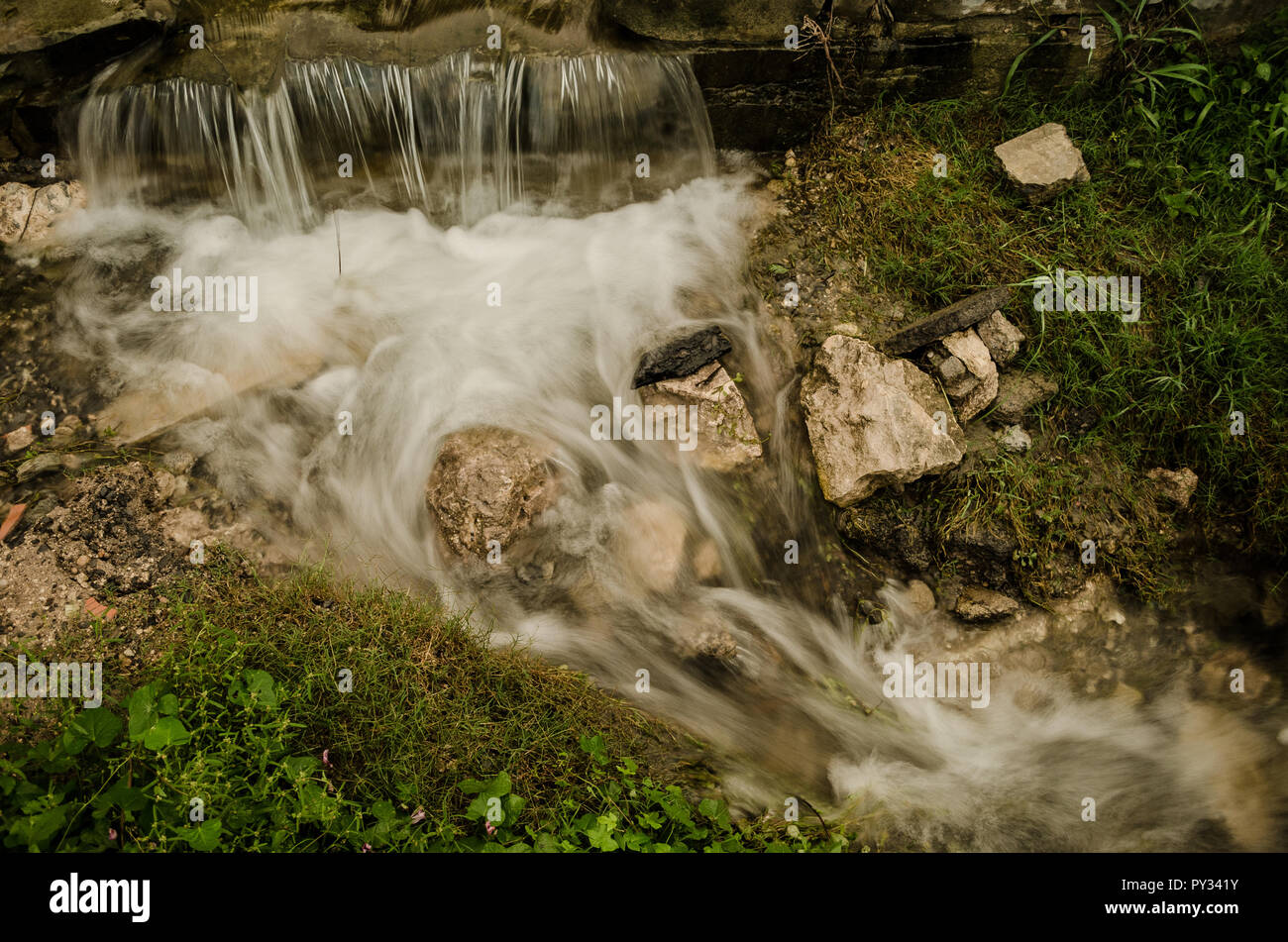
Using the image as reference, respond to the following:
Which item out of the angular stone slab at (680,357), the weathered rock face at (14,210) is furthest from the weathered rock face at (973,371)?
the weathered rock face at (14,210)

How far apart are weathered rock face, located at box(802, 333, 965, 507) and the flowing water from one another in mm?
256

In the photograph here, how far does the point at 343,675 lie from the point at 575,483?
1603 millimetres

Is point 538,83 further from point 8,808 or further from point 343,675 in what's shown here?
point 8,808

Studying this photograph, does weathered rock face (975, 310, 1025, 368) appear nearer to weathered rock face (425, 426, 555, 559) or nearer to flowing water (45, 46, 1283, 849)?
flowing water (45, 46, 1283, 849)

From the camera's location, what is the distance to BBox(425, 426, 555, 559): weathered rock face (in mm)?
4602

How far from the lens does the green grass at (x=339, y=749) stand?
3557mm

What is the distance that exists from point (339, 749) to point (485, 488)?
152 cm

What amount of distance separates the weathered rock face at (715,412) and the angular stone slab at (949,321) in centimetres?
97

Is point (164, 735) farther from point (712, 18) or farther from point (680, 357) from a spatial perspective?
point (712, 18)

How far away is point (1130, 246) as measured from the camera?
16.4 ft

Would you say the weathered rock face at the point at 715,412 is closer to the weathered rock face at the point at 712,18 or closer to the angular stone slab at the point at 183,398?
the weathered rock face at the point at 712,18

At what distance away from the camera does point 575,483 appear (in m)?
4.79

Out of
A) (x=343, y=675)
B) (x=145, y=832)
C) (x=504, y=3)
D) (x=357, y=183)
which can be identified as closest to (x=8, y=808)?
(x=145, y=832)

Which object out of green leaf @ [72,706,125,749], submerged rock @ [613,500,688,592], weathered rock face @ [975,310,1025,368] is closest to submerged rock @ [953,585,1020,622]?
weathered rock face @ [975,310,1025,368]
